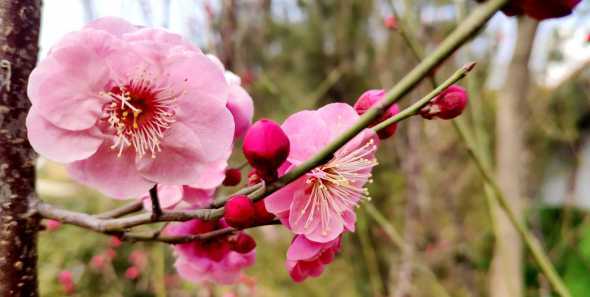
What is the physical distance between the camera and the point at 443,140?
8.29 feet

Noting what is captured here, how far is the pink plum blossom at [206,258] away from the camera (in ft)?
1.67

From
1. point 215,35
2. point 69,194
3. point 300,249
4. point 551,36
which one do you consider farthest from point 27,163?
point 69,194

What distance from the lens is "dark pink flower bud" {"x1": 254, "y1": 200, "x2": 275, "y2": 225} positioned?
36 centimetres

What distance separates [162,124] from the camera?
1.29 ft

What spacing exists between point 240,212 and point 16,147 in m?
0.24

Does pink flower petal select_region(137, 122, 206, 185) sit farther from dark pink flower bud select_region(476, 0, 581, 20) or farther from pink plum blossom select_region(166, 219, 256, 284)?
dark pink flower bud select_region(476, 0, 581, 20)

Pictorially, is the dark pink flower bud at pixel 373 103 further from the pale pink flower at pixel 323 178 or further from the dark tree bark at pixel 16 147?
the dark tree bark at pixel 16 147

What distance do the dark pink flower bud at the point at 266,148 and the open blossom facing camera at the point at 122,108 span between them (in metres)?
0.06

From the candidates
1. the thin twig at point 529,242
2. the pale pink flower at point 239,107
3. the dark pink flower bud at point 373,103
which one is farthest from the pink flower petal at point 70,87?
the thin twig at point 529,242

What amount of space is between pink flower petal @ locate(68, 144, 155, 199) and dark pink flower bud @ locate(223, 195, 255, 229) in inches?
3.3

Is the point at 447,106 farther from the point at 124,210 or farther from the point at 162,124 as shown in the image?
the point at 124,210

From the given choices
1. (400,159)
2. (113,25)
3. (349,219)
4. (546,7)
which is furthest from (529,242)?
(400,159)

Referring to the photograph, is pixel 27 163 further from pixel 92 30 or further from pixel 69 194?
pixel 69 194

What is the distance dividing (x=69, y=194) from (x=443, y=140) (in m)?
2.42
